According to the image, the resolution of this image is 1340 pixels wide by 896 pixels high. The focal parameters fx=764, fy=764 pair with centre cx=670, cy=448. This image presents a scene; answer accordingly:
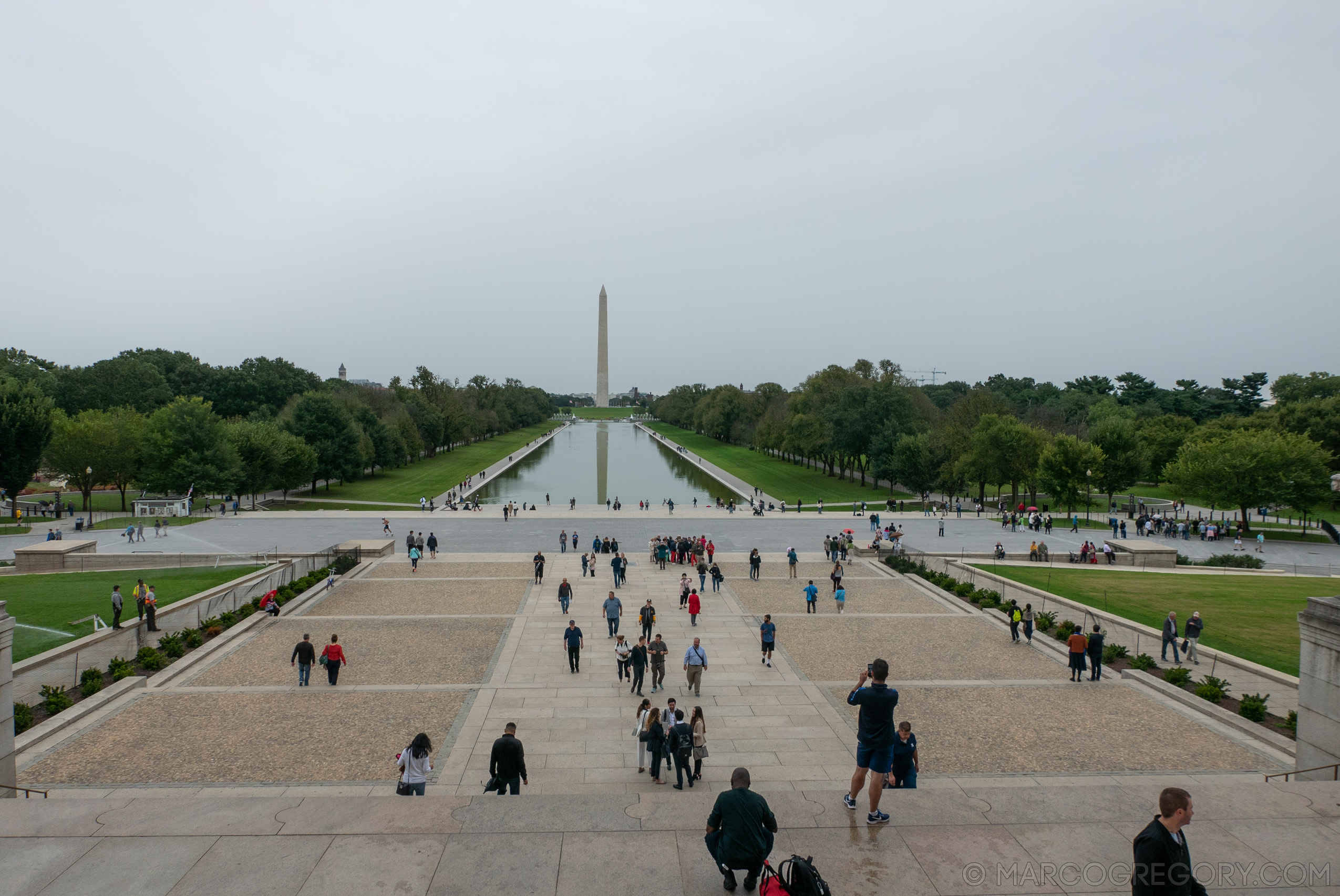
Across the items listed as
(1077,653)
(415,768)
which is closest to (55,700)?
(415,768)

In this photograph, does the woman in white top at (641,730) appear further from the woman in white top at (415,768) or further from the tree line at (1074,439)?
the tree line at (1074,439)

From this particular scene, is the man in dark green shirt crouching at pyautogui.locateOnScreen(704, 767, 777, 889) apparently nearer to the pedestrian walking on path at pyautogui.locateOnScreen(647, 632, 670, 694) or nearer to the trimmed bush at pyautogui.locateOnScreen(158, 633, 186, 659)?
the pedestrian walking on path at pyautogui.locateOnScreen(647, 632, 670, 694)

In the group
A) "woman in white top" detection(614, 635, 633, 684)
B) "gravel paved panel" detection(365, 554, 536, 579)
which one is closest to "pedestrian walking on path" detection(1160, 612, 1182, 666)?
"woman in white top" detection(614, 635, 633, 684)

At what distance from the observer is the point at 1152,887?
182 inches

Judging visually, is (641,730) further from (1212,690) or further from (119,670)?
(119,670)

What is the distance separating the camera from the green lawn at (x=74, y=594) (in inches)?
715

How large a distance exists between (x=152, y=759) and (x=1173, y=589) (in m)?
28.4

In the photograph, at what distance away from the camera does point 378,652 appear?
1808 centimetres

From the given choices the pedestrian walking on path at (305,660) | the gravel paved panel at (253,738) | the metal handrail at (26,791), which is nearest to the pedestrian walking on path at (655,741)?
the gravel paved panel at (253,738)

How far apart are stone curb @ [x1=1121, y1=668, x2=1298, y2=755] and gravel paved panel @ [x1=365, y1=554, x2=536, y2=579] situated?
1937cm

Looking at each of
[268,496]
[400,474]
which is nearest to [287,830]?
[268,496]

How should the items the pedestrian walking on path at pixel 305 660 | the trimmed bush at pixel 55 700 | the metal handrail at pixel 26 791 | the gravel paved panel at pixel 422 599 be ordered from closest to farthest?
the metal handrail at pixel 26 791
the trimmed bush at pixel 55 700
the pedestrian walking on path at pixel 305 660
the gravel paved panel at pixel 422 599

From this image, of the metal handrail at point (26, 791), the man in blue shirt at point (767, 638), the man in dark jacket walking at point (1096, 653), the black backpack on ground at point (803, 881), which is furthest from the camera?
the man in blue shirt at point (767, 638)

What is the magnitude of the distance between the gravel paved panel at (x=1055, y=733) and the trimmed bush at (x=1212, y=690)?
0.91 meters
